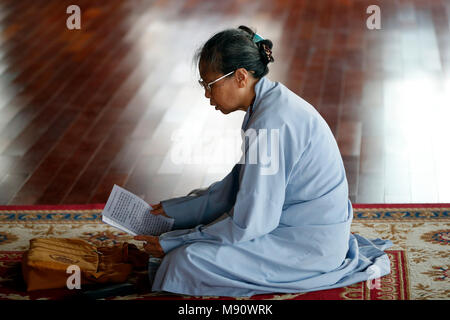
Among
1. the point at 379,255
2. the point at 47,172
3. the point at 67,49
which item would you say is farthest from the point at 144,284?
the point at 67,49

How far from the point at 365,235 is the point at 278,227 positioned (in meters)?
0.66

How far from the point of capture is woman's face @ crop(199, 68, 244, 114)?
8.72 feet

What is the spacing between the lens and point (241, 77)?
2.67 meters

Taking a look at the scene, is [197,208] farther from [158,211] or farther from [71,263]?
[71,263]

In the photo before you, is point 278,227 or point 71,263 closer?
point 278,227

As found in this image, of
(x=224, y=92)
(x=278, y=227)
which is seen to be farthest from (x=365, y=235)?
(x=224, y=92)

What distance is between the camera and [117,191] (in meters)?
2.89

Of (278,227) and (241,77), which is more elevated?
(241,77)

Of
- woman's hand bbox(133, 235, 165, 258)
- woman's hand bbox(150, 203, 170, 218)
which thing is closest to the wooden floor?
woman's hand bbox(150, 203, 170, 218)

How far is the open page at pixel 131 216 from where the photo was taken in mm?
2807

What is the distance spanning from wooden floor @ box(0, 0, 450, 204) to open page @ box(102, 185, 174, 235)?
72cm

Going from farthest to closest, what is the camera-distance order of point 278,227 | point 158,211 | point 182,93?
point 182,93 < point 158,211 < point 278,227

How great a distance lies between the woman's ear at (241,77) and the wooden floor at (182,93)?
3.97 feet

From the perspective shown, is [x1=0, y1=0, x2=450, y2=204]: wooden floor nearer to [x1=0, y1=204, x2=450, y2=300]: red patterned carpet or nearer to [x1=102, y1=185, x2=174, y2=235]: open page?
[x1=0, y1=204, x2=450, y2=300]: red patterned carpet
